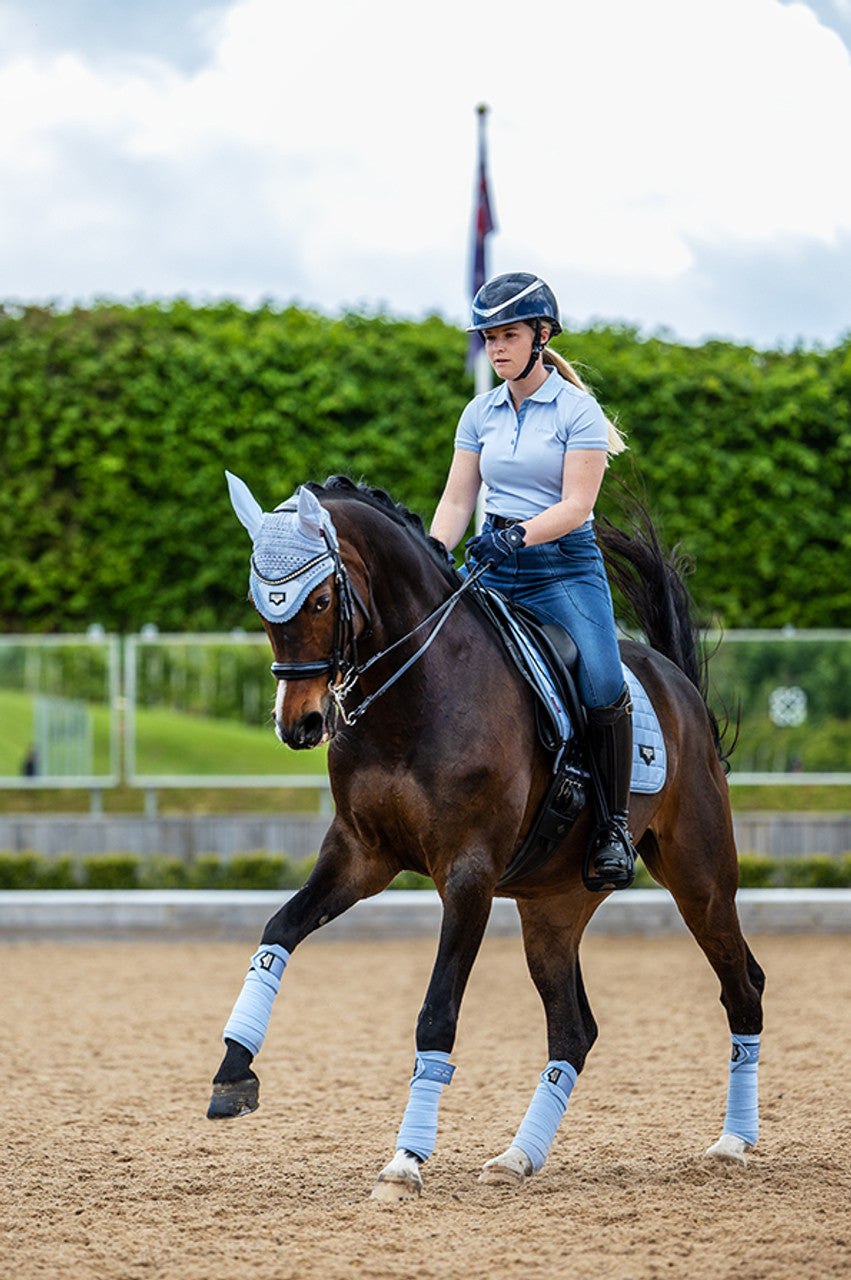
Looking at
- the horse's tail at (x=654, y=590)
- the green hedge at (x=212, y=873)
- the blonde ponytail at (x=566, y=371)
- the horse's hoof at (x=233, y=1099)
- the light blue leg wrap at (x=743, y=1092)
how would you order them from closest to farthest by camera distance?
the horse's hoof at (x=233, y=1099) → the blonde ponytail at (x=566, y=371) → the light blue leg wrap at (x=743, y=1092) → the horse's tail at (x=654, y=590) → the green hedge at (x=212, y=873)

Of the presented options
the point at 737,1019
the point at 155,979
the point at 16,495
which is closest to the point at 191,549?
the point at 16,495

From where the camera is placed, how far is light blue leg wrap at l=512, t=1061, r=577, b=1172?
16.4ft

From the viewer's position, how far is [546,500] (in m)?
4.92

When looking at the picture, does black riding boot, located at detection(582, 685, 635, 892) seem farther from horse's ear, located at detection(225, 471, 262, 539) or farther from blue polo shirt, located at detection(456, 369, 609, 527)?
horse's ear, located at detection(225, 471, 262, 539)

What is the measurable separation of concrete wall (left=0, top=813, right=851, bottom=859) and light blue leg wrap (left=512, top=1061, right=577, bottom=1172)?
8.70 m

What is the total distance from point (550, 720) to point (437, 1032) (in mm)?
1047

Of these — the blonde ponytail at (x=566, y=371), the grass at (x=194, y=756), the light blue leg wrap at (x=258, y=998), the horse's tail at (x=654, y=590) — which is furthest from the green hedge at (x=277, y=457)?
the light blue leg wrap at (x=258, y=998)

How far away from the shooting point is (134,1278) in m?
3.80

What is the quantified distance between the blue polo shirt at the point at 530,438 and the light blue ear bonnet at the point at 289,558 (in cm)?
94

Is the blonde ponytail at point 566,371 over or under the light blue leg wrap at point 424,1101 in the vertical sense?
over

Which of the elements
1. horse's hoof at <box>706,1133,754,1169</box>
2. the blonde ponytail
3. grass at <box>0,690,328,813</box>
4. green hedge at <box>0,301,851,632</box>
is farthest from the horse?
green hedge at <box>0,301,851,632</box>

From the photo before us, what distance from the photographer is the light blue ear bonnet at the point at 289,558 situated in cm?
405

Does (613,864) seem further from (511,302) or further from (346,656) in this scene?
(511,302)

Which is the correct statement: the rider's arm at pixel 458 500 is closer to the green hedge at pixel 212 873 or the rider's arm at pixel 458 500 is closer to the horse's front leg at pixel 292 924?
the horse's front leg at pixel 292 924
